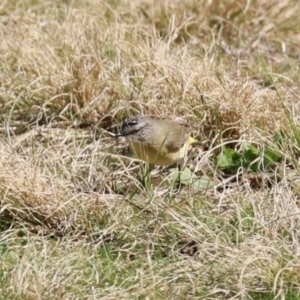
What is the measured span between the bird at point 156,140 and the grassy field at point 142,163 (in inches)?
4.1

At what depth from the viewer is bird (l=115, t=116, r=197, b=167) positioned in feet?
19.5

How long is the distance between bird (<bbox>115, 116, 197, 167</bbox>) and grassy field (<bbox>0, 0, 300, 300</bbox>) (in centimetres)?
11

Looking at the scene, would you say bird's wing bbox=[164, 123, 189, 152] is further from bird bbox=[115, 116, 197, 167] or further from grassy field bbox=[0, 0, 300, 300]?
grassy field bbox=[0, 0, 300, 300]

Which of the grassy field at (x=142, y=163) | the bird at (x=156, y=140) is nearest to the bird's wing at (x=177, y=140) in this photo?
the bird at (x=156, y=140)

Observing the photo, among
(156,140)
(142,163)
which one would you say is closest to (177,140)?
(156,140)

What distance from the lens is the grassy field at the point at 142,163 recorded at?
15.2 ft

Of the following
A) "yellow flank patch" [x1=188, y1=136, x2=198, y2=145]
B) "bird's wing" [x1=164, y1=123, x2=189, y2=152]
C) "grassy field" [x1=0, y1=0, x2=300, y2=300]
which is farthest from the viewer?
"yellow flank patch" [x1=188, y1=136, x2=198, y2=145]

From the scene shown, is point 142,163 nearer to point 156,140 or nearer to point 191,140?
point 156,140

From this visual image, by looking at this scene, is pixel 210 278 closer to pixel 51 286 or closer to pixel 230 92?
pixel 51 286

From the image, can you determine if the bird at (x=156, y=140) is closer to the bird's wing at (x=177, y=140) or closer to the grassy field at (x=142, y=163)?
the bird's wing at (x=177, y=140)

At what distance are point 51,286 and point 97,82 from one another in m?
2.37

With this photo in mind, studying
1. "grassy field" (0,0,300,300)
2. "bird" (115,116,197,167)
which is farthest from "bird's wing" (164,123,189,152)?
"grassy field" (0,0,300,300)

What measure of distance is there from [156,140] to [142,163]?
0.53ft

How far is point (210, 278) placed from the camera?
15.1 ft
